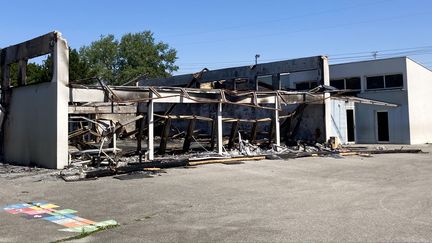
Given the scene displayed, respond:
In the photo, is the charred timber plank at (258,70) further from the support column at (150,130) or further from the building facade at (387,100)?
the support column at (150,130)

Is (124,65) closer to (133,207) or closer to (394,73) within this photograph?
(394,73)

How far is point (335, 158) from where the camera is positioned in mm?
18844

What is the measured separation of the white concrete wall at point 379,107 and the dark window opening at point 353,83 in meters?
0.28

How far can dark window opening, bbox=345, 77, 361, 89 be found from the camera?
29.9 metres

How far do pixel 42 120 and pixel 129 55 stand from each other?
191ft

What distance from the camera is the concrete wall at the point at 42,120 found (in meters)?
14.8

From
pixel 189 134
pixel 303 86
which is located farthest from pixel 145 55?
pixel 189 134

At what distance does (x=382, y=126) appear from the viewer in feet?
95.3

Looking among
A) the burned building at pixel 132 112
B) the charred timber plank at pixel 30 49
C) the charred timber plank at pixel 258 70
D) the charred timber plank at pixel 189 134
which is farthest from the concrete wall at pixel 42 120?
the charred timber plank at pixel 258 70

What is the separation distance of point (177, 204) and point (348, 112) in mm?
21126

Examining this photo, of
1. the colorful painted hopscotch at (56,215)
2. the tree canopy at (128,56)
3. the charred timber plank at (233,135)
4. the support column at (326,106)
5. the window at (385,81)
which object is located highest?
the tree canopy at (128,56)

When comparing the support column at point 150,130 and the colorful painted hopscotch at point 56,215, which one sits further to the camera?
the support column at point 150,130

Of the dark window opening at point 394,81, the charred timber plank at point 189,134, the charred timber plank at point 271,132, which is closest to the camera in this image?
the charred timber plank at point 189,134

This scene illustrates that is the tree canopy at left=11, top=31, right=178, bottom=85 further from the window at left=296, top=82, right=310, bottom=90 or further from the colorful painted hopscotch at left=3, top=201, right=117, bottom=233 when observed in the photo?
the colorful painted hopscotch at left=3, top=201, right=117, bottom=233
